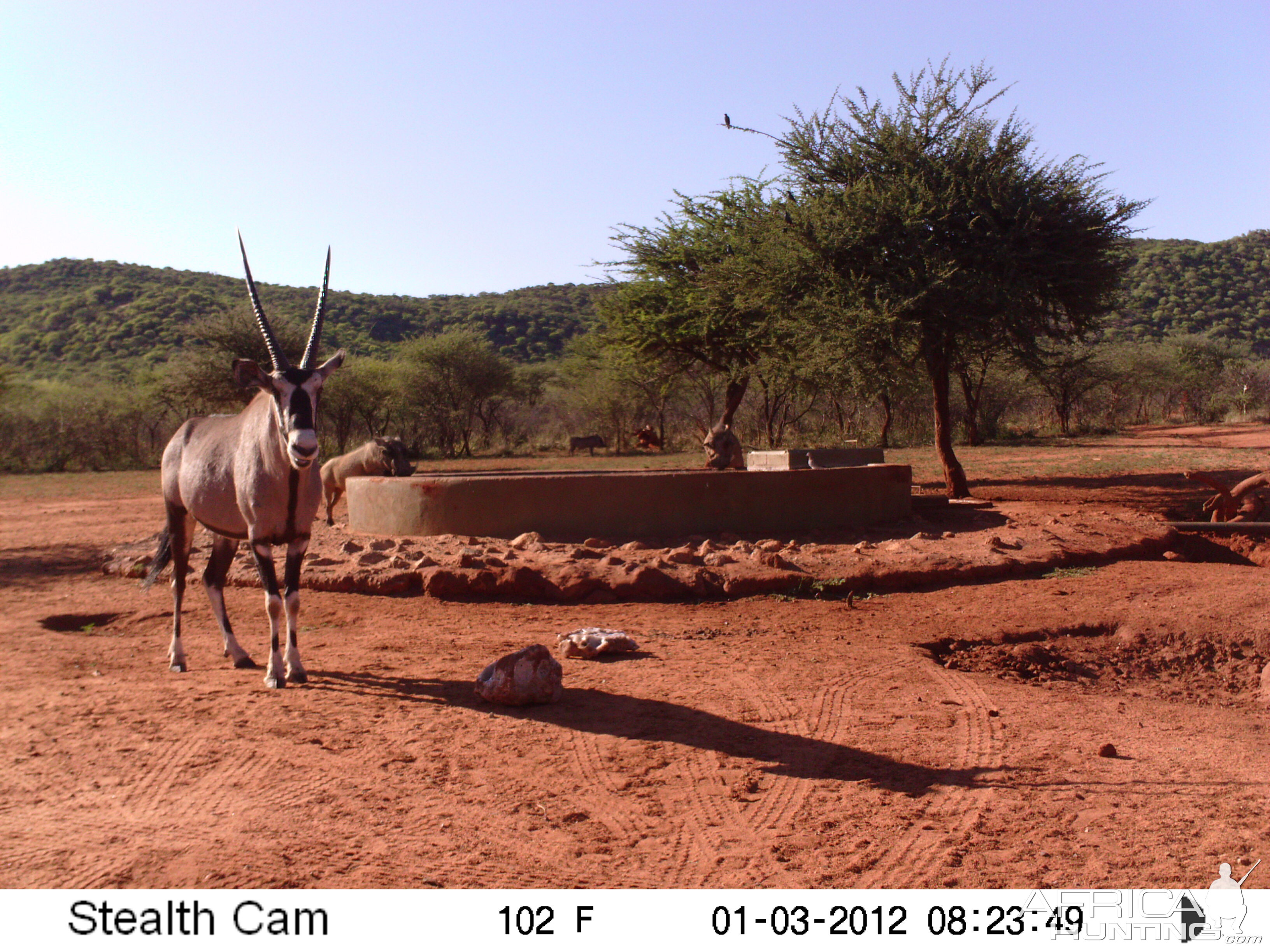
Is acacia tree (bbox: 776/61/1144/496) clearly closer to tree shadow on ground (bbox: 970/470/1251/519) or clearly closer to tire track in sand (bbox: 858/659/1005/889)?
tree shadow on ground (bbox: 970/470/1251/519)

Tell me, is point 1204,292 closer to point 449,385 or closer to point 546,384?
point 546,384

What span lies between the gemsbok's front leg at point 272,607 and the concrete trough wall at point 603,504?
175 inches

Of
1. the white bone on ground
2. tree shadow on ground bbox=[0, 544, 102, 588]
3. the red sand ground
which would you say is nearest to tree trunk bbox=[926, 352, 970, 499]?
the red sand ground

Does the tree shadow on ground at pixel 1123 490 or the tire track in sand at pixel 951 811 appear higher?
the tree shadow on ground at pixel 1123 490

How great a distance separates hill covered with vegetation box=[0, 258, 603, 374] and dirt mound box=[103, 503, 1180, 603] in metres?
34.1

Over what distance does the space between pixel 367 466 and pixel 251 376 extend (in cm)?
802

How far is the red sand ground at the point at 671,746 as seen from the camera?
10.9ft

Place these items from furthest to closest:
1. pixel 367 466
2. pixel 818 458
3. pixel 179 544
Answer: pixel 818 458 < pixel 367 466 < pixel 179 544

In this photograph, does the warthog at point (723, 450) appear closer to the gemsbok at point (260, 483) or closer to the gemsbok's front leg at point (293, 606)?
the gemsbok at point (260, 483)

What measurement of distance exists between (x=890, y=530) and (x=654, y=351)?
11.5 m

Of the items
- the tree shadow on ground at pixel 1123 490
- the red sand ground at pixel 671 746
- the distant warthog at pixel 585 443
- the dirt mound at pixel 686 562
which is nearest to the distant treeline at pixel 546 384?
the distant warthog at pixel 585 443

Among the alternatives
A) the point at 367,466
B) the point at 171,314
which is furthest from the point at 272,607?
the point at 171,314

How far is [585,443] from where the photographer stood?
37.7m

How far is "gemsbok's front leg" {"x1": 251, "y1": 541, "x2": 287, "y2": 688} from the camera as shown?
18.2 feet
